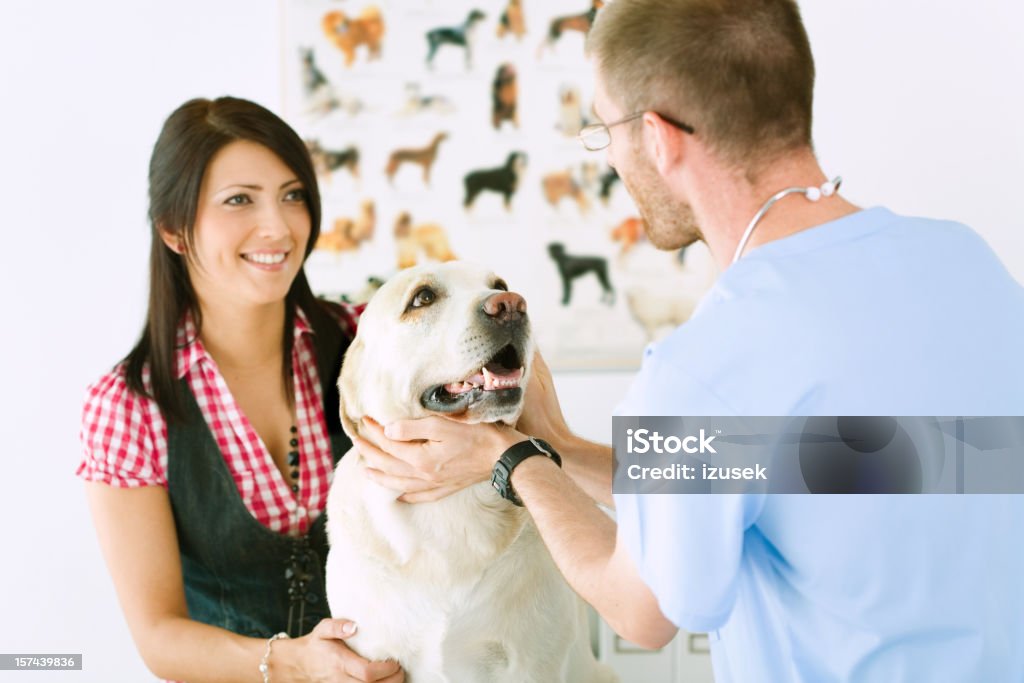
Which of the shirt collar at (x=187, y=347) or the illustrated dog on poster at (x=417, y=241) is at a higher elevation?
the illustrated dog on poster at (x=417, y=241)

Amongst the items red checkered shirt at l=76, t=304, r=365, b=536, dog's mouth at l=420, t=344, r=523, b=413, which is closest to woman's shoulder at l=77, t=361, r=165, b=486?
red checkered shirt at l=76, t=304, r=365, b=536

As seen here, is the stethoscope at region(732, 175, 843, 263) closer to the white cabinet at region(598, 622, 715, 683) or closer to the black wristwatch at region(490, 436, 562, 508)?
the black wristwatch at region(490, 436, 562, 508)

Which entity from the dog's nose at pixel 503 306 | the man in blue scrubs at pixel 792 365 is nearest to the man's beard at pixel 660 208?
the man in blue scrubs at pixel 792 365

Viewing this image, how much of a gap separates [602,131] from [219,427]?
42.5 inches

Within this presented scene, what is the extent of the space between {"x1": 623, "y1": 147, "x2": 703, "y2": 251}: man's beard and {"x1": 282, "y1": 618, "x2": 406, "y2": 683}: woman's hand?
2.78 ft

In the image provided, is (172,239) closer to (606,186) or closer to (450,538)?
(450,538)

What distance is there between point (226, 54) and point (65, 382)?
3.56 ft

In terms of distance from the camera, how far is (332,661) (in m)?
1.53

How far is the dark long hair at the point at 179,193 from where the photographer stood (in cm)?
180

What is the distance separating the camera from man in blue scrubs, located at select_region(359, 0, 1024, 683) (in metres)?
0.92

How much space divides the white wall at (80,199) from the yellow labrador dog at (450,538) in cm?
147

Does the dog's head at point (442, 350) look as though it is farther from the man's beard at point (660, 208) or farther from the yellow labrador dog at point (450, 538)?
the man's beard at point (660, 208)

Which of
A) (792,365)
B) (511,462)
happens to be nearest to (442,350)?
(511,462)

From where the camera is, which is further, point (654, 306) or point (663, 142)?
point (654, 306)
